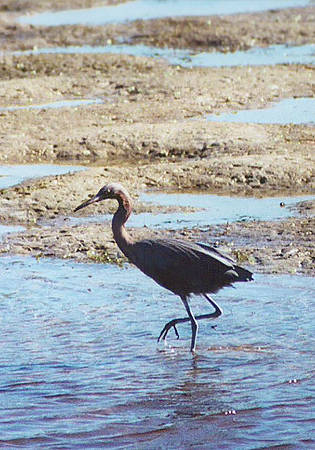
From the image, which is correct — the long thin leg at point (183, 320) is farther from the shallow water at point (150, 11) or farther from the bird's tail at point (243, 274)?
the shallow water at point (150, 11)

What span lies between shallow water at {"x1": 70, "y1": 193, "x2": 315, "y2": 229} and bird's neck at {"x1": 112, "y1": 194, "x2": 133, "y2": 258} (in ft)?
7.73

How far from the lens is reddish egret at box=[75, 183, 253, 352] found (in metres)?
7.66

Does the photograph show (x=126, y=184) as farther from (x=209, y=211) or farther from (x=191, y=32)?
(x=191, y=32)

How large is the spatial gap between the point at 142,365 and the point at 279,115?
27.9 feet

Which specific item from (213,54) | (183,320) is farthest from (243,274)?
(213,54)

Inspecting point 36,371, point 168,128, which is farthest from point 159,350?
point 168,128

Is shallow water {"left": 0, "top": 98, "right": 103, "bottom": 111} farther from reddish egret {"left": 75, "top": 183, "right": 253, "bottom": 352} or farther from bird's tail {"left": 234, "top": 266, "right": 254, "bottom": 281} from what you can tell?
bird's tail {"left": 234, "top": 266, "right": 254, "bottom": 281}

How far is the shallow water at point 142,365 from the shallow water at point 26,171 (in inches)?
112

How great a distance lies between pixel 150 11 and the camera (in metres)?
27.5

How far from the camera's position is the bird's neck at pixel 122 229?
7.94 metres

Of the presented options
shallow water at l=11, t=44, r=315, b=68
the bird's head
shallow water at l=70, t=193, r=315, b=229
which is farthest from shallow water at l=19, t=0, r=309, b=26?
the bird's head

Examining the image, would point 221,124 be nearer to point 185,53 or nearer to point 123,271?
point 123,271

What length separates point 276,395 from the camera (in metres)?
6.57

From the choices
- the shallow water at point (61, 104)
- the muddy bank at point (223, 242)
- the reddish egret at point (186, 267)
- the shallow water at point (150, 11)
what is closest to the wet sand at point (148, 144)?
the muddy bank at point (223, 242)
